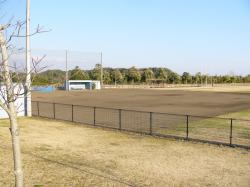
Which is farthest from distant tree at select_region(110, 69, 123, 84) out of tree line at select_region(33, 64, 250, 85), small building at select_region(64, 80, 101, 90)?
small building at select_region(64, 80, 101, 90)

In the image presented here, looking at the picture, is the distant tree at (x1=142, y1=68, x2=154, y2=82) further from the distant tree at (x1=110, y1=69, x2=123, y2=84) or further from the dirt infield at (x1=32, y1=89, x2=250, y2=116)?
the dirt infield at (x1=32, y1=89, x2=250, y2=116)

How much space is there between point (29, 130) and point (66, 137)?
3.01 m

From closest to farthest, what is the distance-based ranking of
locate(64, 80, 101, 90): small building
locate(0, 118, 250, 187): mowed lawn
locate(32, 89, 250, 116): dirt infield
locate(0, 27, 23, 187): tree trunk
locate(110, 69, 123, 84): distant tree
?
locate(0, 27, 23, 187): tree trunk
locate(0, 118, 250, 187): mowed lawn
locate(32, 89, 250, 116): dirt infield
locate(64, 80, 101, 90): small building
locate(110, 69, 123, 84): distant tree

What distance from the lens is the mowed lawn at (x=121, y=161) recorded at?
30.0 ft

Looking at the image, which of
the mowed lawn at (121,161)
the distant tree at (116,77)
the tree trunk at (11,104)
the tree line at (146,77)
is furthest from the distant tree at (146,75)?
the tree trunk at (11,104)

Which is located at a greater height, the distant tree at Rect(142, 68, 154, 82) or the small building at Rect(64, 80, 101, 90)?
the distant tree at Rect(142, 68, 154, 82)

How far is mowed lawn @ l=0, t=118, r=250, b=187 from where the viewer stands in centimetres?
916

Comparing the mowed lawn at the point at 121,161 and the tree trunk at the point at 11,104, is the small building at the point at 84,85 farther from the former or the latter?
the tree trunk at the point at 11,104

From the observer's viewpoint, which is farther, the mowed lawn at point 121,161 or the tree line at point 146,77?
the tree line at point 146,77

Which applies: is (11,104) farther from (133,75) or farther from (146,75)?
(146,75)

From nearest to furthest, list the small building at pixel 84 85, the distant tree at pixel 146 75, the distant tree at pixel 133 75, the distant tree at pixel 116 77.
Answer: the small building at pixel 84 85, the distant tree at pixel 116 77, the distant tree at pixel 133 75, the distant tree at pixel 146 75

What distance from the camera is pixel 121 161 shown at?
36.9ft

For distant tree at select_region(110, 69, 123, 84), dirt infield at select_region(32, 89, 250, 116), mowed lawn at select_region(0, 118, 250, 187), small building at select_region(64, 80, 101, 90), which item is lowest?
mowed lawn at select_region(0, 118, 250, 187)

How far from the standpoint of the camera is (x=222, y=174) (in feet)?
32.4
